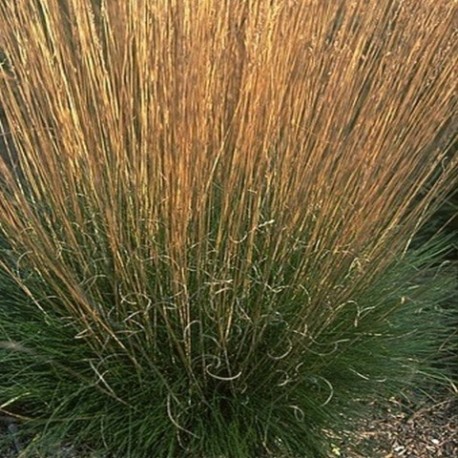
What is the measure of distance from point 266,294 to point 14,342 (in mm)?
766

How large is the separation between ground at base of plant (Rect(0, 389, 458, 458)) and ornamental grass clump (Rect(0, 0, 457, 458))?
7 cm

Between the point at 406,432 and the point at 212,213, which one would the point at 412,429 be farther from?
the point at 212,213

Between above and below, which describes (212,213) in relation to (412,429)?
above

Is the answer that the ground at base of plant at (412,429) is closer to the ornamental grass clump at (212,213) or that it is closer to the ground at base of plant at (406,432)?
the ground at base of plant at (406,432)

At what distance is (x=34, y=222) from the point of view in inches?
109

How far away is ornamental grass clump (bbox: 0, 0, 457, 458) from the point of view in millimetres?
2561

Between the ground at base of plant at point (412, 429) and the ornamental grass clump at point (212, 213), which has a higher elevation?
the ornamental grass clump at point (212, 213)

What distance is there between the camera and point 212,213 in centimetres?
286

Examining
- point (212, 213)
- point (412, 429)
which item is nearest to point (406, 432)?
point (412, 429)

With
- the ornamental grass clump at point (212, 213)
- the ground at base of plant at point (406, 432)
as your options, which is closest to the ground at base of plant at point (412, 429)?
the ground at base of plant at point (406, 432)

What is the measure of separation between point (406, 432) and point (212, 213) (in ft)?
3.21

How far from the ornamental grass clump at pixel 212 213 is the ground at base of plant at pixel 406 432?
72mm

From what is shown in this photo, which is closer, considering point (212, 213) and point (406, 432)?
point (212, 213)

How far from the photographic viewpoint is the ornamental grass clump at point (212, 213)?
256 centimetres
